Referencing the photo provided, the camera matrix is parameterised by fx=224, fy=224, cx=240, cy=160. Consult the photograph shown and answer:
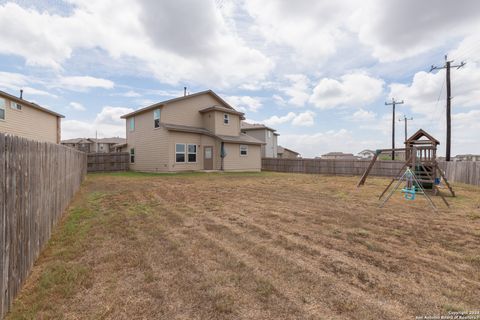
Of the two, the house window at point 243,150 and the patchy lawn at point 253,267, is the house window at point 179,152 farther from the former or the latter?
the patchy lawn at point 253,267

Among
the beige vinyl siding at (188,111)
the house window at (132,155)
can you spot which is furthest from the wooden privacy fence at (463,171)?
the house window at (132,155)

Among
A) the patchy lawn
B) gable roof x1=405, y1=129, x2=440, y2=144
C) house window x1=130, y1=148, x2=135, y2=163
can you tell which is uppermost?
gable roof x1=405, y1=129, x2=440, y2=144

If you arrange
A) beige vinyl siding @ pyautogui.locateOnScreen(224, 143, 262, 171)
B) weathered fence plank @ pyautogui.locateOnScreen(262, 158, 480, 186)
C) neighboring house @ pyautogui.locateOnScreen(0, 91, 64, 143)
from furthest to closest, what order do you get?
beige vinyl siding @ pyautogui.locateOnScreen(224, 143, 262, 171), neighboring house @ pyautogui.locateOnScreen(0, 91, 64, 143), weathered fence plank @ pyautogui.locateOnScreen(262, 158, 480, 186)

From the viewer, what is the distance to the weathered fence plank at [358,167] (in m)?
14.0

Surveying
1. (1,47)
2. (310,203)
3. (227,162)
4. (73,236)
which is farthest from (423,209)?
(1,47)

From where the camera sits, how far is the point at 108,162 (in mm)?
20906

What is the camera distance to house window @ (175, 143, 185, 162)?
18.1 m

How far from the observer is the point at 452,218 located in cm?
586

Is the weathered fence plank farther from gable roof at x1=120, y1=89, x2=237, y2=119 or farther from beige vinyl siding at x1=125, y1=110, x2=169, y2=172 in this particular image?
beige vinyl siding at x1=125, y1=110, x2=169, y2=172

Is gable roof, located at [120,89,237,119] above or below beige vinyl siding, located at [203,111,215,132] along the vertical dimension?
above

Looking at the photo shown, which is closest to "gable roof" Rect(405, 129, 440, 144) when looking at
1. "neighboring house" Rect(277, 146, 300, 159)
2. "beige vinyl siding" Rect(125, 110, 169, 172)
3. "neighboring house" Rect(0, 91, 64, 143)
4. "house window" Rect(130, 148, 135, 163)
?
"beige vinyl siding" Rect(125, 110, 169, 172)

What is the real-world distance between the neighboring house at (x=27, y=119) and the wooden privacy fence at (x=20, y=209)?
15187 millimetres

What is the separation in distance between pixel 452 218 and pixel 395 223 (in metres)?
1.94

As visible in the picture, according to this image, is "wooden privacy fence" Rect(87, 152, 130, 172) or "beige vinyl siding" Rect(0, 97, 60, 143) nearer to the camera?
"beige vinyl siding" Rect(0, 97, 60, 143)
